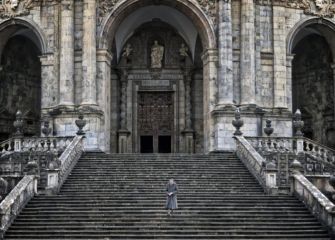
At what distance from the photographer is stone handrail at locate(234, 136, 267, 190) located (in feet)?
80.1

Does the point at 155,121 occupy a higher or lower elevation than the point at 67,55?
lower

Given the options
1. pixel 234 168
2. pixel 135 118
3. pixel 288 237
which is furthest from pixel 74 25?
pixel 288 237

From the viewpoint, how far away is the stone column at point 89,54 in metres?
31.7

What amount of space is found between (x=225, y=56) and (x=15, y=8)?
9.97 meters

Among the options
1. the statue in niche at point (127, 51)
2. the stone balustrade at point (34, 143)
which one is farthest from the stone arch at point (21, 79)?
the stone balustrade at point (34, 143)

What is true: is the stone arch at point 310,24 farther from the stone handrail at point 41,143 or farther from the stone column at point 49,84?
the stone handrail at point 41,143

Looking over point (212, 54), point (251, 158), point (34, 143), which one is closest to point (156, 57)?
point (212, 54)

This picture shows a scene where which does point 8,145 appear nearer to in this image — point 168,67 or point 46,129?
point 46,129

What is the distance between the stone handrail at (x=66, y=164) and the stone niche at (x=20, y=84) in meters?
8.56

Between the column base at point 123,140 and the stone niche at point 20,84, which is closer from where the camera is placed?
the column base at point 123,140

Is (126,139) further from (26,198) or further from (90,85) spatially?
(26,198)

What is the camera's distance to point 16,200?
2106 cm

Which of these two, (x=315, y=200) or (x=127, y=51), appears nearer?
(x=315, y=200)

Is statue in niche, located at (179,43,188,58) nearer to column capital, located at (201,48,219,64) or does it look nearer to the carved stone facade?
the carved stone facade
